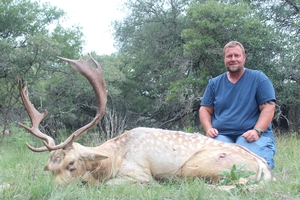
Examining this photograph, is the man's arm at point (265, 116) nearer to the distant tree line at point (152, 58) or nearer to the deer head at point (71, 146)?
the deer head at point (71, 146)

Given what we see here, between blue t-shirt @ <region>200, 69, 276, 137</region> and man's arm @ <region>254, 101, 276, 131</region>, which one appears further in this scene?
blue t-shirt @ <region>200, 69, 276, 137</region>

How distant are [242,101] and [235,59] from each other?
23.2 inches

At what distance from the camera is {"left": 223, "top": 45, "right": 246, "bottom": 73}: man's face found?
16.6 ft

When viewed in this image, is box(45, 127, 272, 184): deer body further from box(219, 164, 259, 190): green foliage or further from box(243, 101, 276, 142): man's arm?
box(243, 101, 276, 142): man's arm

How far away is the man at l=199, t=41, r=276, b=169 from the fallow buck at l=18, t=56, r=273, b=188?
0.54 meters

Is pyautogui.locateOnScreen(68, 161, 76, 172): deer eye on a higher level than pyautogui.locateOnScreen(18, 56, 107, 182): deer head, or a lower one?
lower

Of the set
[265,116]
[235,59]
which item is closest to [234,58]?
[235,59]

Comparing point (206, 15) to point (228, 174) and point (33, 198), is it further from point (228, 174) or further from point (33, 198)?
point (33, 198)

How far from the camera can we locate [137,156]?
4406mm

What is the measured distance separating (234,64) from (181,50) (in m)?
9.05

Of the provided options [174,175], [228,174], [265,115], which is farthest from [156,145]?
[265,115]

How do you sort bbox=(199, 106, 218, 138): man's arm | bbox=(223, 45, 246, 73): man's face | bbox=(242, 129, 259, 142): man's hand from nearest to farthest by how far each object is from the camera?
bbox=(242, 129, 259, 142): man's hand → bbox=(223, 45, 246, 73): man's face → bbox=(199, 106, 218, 138): man's arm

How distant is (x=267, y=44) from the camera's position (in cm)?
1223

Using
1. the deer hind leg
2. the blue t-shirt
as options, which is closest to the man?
the blue t-shirt
